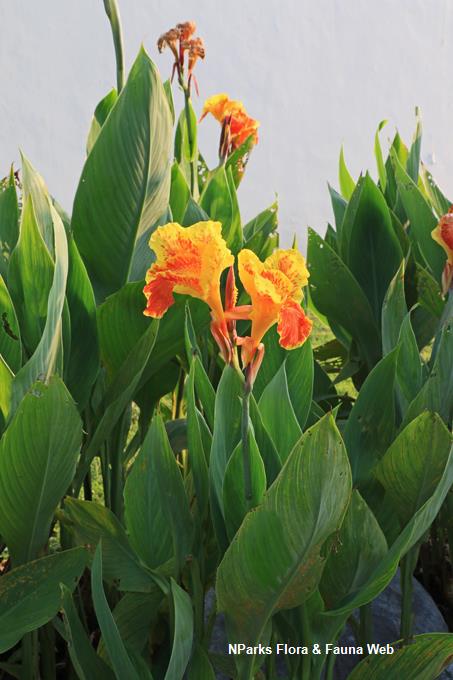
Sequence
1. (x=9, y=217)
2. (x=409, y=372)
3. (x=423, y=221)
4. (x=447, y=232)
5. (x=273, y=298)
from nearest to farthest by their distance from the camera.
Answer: (x=273, y=298)
(x=447, y=232)
(x=409, y=372)
(x=9, y=217)
(x=423, y=221)

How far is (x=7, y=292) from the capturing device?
860mm

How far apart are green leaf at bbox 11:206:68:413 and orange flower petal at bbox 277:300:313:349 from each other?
21 centimetres

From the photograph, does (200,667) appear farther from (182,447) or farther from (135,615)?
(182,447)

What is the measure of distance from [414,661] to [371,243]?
2.02 ft

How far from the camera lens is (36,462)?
2.57ft

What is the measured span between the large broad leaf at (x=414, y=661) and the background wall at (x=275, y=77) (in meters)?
2.89

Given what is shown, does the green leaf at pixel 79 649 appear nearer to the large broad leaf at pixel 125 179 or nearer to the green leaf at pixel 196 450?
the green leaf at pixel 196 450

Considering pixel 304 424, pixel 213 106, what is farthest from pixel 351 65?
pixel 304 424

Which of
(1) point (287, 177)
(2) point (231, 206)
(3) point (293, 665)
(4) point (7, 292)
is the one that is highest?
(1) point (287, 177)

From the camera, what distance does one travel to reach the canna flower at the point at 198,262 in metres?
0.67

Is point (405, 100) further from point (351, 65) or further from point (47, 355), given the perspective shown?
point (47, 355)

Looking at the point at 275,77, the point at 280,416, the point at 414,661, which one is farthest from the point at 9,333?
the point at 275,77

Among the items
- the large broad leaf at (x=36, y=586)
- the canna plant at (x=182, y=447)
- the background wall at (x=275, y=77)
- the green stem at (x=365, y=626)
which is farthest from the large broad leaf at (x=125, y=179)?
the background wall at (x=275, y=77)

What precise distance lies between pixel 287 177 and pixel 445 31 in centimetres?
103
